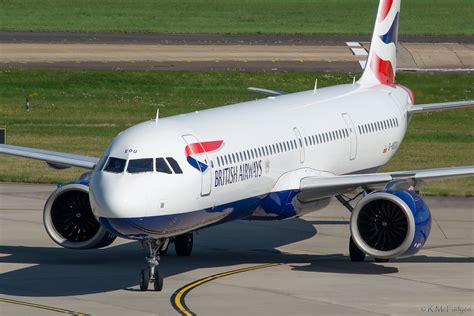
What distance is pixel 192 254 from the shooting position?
35.6 metres

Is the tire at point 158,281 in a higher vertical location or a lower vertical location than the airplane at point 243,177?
lower

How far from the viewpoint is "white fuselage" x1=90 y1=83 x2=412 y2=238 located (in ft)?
92.1

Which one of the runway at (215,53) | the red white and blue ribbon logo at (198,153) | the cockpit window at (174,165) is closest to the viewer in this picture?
the cockpit window at (174,165)

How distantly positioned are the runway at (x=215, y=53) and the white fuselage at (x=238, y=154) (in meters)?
37.2

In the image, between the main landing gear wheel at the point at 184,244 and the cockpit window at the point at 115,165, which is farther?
the main landing gear wheel at the point at 184,244

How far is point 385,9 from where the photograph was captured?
45469mm

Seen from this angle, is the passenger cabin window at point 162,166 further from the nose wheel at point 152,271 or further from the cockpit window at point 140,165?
the nose wheel at point 152,271

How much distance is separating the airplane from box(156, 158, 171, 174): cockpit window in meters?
0.03

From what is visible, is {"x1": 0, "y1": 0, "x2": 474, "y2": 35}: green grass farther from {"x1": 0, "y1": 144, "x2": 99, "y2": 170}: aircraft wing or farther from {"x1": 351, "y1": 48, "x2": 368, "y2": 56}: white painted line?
{"x1": 0, "y1": 144, "x2": 99, "y2": 170}: aircraft wing

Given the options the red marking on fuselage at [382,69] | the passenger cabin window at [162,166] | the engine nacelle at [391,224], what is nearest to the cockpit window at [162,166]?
the passenger cabin window at [162,166]

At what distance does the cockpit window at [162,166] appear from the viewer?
28516mm

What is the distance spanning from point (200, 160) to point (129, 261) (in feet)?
18.6

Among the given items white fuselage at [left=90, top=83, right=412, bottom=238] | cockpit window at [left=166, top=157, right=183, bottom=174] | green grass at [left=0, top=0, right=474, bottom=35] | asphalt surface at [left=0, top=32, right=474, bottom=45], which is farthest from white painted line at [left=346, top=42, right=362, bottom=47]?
cockpit window at [left=166, top=157, right=183, bottom=174]

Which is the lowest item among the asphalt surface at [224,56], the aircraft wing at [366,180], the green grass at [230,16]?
the aircraft wing at [366,180]
